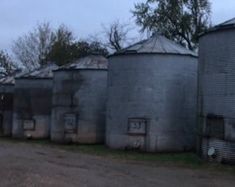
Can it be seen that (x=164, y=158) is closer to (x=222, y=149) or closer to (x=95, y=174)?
(x=222, y=149)

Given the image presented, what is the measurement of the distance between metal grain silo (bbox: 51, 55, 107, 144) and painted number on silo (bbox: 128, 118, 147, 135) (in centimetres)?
588

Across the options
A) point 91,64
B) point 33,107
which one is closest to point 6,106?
point 33,107

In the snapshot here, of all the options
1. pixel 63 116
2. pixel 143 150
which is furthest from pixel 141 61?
pixel 63 116

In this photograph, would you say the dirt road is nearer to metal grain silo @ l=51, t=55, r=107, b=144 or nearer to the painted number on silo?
the painted number on silo

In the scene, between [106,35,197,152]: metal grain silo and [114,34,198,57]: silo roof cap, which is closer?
[106,35,197,152]: metal grain silo

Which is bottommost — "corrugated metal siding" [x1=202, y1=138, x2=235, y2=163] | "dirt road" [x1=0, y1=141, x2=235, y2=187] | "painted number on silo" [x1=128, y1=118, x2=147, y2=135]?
"dirt road" [x1=0, y1=141, x2=235, y2=187]

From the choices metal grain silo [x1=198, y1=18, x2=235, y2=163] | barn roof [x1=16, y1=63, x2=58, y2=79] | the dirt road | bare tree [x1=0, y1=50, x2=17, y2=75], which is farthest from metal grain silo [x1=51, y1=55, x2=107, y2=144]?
bare tree [x1=0, y1=50, x2=17, y2=75]

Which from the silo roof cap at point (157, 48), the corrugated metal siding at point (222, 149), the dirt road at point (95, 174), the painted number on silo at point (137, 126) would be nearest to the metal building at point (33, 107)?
the silo roof cap at point (157, 48)

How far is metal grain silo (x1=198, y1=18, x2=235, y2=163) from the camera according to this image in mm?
20469

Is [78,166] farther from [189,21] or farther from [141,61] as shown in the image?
[189,21]

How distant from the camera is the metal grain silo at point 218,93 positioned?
20469 millimetres

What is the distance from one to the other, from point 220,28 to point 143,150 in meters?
7.20

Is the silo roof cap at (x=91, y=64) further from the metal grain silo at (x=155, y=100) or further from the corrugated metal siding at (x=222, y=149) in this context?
the corrugated metal siding at (x=222, y=149)

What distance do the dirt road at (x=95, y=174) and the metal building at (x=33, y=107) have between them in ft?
50.9
